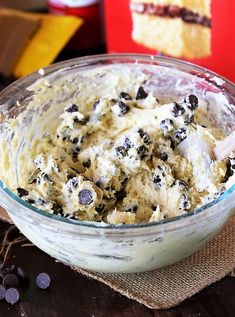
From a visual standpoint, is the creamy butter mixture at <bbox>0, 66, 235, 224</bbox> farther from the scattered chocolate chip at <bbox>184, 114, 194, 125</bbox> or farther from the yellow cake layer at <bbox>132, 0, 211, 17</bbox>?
the yellow cake layer at <bbox>132, 0, 211, 17</bbox>

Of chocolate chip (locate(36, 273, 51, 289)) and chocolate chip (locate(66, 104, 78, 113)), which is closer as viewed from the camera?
chocolate chip (locate(36, 273, 51, 289))

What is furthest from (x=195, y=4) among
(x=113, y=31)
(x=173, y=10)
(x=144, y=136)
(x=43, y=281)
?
(x=43, y=281)

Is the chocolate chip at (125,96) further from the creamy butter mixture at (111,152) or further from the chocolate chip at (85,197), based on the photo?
the chocolate chip at (85,197)

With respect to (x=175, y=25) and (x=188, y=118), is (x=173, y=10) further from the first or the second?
(x=188, y=118)

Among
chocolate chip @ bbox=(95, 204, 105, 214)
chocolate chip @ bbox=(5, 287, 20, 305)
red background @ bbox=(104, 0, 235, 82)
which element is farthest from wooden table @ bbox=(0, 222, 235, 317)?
red background @ bbox=(104, 0, 235, 82)

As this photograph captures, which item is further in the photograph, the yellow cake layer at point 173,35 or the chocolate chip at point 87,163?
the yellow cake layer at point 173,35

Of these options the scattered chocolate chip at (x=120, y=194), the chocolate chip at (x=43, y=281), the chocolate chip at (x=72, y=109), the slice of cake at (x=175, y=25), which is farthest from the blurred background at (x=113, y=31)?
the chocolate chip at (x=43, y=281)

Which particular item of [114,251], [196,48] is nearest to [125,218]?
[114,251]
